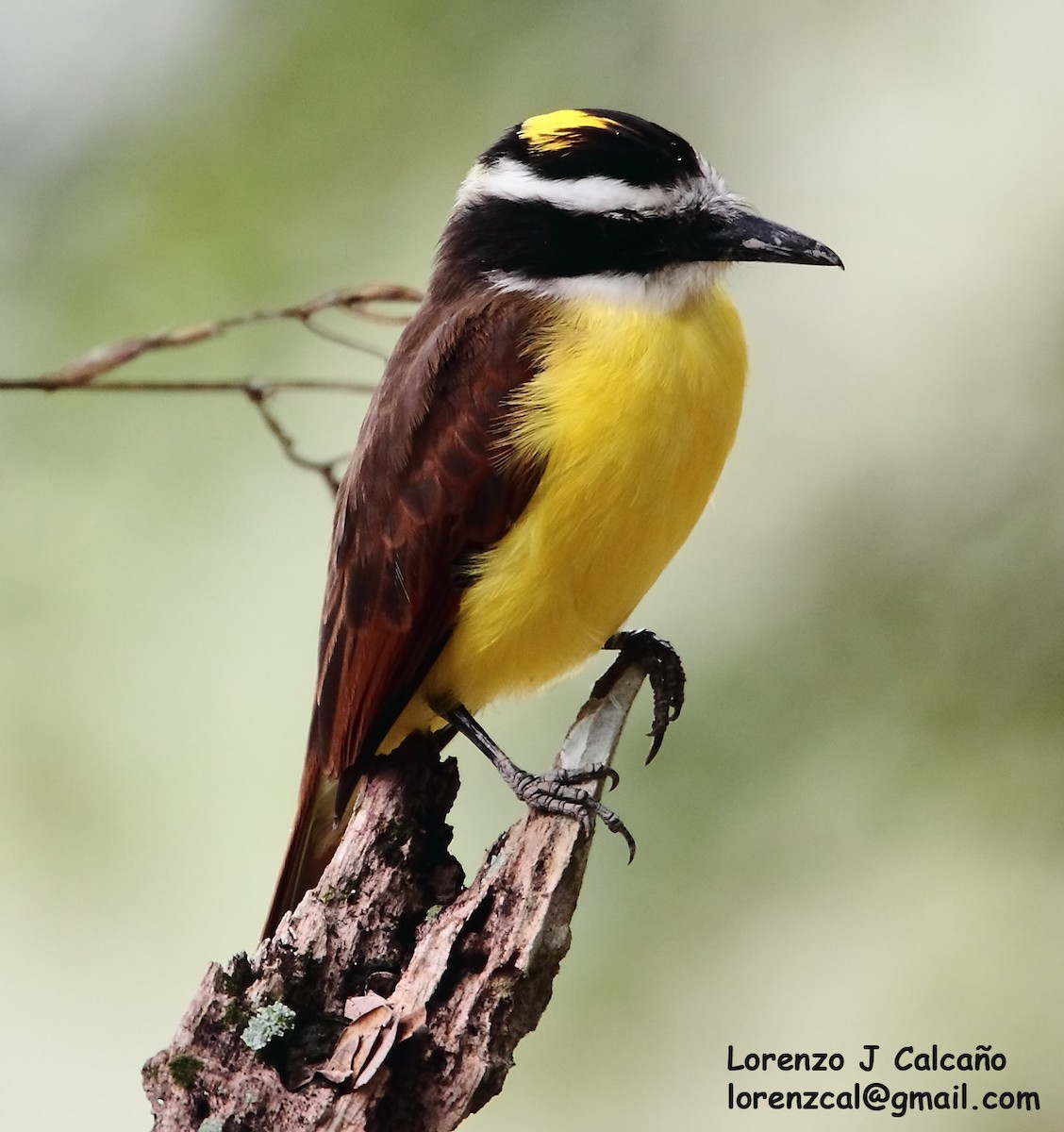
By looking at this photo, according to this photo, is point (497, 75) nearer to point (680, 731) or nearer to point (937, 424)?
point (937, 424)

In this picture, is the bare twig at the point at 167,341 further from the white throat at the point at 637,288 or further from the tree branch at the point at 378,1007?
the tree branch at the point at 378,1007

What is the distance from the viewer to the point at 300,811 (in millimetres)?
2592

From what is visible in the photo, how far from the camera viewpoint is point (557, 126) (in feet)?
8.00

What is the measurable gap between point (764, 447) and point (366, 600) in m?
1.23

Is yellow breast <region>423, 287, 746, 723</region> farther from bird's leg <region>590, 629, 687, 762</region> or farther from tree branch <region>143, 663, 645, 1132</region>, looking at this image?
tree branch <region>143, 663, 645, 1132</region>

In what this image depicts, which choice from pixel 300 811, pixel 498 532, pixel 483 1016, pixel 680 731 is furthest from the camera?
pixel 680 731

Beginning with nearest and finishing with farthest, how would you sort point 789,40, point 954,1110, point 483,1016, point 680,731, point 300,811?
point 483,1016 → point 300,811 → point 954,1110 → point 680,731 → point 789,40

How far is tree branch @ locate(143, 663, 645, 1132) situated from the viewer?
2023 mm

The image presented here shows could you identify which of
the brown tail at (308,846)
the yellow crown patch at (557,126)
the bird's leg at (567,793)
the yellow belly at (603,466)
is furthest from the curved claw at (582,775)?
the yellow crown patch at (557,126)

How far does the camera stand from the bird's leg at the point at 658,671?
8.87 feet

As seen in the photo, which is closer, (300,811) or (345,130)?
(300,811)

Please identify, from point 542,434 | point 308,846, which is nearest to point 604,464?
point 542,434

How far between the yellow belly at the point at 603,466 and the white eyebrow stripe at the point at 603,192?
16 cm

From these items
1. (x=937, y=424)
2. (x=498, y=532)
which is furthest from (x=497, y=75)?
(x=498, y=532)
